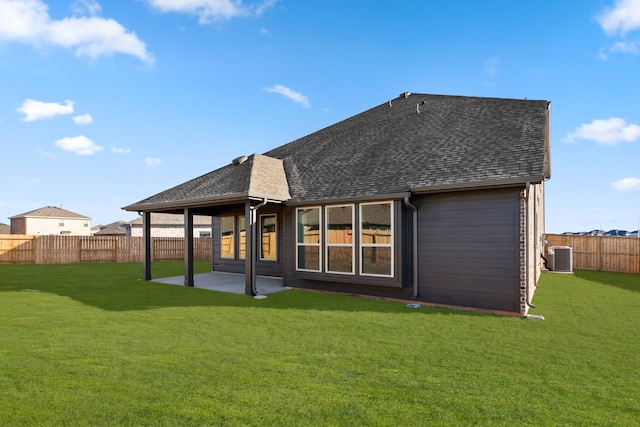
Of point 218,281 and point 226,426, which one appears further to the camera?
point 218,281

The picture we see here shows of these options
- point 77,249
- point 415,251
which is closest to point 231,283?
point 415,251

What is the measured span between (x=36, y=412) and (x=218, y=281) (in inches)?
335

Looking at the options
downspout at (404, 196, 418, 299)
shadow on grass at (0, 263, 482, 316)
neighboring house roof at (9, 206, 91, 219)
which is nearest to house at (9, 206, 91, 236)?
neighboring house roof at (9, 206, 91, 219)

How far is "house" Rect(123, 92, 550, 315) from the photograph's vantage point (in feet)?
22.6

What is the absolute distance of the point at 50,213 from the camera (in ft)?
135

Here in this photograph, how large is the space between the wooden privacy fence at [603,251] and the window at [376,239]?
1110 centimetres

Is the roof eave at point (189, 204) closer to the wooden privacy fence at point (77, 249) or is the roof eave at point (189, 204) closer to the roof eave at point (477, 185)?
the roof eave at point (477, 185)

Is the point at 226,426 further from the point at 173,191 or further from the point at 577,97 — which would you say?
the point at 577,97

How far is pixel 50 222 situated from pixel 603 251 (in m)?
52.2

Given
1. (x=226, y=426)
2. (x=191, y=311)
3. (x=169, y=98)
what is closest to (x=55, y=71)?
(x=169, y=98)

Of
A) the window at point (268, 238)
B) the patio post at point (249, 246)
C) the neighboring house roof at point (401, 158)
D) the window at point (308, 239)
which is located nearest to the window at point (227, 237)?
the window at point (268, 238)

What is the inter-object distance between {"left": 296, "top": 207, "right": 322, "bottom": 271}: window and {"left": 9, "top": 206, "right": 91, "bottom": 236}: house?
43.9 m

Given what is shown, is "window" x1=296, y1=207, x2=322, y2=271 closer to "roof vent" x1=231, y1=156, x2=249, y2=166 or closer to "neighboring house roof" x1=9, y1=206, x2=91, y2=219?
"roof vent" x1=231, y1=156, x2=249, y2=166

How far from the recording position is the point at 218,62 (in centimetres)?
1245
